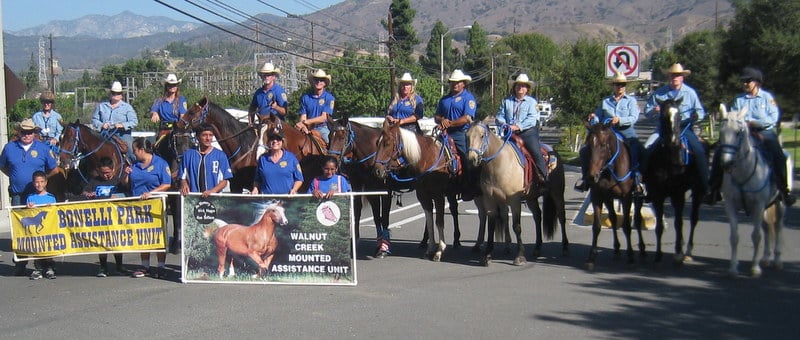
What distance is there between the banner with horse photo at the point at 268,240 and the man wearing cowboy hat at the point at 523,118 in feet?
10.3

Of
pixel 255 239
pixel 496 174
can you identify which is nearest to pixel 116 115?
pixel 255 239

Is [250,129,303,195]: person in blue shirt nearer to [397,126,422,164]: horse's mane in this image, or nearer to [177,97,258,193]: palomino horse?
[397,126,422,164]: horse's mane

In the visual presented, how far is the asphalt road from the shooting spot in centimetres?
877

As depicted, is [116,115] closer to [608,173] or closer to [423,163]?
[423,163]

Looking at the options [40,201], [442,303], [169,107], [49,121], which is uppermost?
[169,107]

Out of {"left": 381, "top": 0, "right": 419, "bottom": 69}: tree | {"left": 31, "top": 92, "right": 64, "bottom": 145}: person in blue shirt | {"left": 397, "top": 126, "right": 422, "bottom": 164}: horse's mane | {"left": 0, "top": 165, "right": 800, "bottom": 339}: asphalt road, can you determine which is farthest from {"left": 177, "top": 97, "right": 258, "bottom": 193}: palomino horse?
{"left": 381, "top": 0, "right": 419, "bottom": 69}: tree

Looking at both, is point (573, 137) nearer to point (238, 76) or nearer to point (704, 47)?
point (704, 47)

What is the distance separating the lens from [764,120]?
11.7m

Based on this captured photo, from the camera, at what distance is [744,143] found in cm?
1113

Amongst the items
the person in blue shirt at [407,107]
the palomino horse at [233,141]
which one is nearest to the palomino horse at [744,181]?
the person in blue shirt at [407,107]

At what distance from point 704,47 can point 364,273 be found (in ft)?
169

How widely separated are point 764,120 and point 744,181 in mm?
981

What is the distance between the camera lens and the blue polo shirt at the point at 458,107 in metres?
13.4

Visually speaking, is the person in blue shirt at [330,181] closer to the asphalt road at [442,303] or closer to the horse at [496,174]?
the asphalt road at [442,303]
